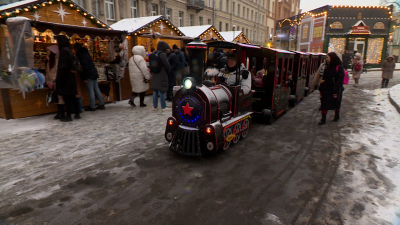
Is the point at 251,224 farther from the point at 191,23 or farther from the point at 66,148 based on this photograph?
the point at 191,23

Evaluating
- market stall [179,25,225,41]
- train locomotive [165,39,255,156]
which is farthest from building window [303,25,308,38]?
train locomotive [165,39,255,156]

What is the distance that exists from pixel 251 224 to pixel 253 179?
1.05 meters

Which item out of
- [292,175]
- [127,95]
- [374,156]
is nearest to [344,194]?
[292,175]

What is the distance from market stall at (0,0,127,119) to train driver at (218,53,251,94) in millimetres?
4568

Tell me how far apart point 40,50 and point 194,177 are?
711 cm

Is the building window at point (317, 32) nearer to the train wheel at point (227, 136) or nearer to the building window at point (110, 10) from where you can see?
the building window at point (110, 10)

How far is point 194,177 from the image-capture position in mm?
3686

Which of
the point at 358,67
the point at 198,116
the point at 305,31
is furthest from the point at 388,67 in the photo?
the point at 305,31

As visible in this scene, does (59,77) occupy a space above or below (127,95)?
above

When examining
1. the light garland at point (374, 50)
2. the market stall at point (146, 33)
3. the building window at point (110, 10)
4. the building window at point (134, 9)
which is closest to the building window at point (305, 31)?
the light garland at point (374, 50)

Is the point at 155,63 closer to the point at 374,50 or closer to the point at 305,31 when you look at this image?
the point at 374,50

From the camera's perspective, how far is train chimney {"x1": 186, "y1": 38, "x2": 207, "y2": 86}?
4148mm

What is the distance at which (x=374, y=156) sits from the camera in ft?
14.6

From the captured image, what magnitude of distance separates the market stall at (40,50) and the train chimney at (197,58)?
14.1 feet
